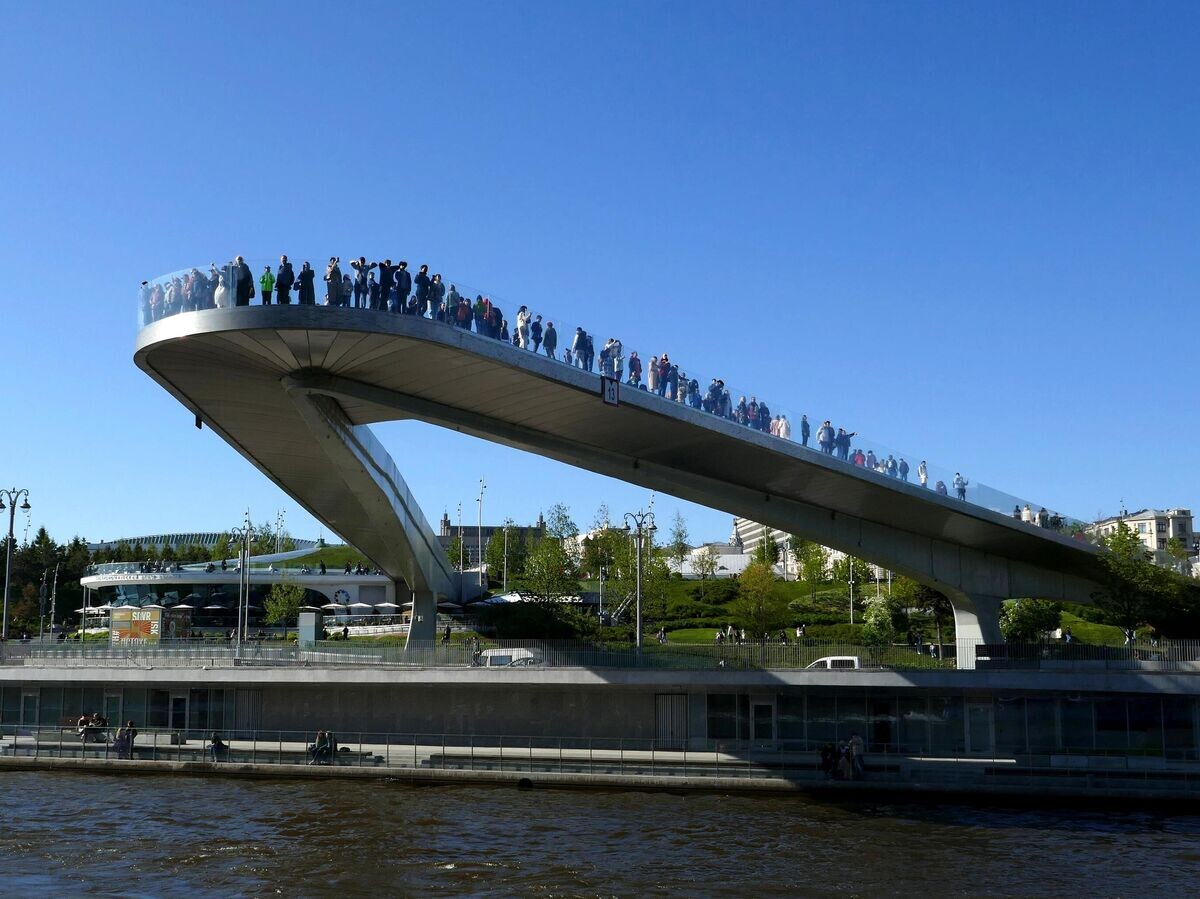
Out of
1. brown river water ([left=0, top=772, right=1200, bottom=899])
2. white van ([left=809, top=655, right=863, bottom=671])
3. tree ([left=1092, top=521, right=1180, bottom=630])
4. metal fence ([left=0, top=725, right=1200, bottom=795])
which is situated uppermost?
tree ([left=1092, top=521, right=1180, bottom=630])

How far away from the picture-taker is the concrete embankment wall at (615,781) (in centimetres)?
3241

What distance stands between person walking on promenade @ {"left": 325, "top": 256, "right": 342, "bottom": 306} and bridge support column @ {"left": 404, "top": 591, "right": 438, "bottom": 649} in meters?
22.7

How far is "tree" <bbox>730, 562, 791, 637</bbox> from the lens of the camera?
74.3 meters

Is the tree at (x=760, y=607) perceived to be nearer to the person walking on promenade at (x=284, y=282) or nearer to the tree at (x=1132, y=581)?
the tree at (x=1132, y=581)

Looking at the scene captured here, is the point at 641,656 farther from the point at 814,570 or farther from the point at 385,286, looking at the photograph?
the point at 814,570

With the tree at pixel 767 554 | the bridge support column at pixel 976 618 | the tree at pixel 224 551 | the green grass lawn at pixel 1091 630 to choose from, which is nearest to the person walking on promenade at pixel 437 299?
the bridge support column at pixel 976 618

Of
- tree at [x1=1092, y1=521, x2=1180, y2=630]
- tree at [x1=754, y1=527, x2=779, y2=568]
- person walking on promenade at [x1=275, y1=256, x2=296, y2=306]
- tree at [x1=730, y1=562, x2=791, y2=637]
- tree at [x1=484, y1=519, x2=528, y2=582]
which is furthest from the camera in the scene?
tree at [x1=484, y1=519, x2=528, y2=582]

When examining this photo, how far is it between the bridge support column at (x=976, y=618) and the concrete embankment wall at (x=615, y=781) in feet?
45.5

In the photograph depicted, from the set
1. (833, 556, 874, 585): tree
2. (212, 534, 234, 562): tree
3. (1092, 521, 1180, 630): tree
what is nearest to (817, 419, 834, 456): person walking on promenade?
(1092, 521, 1180, 630): tree

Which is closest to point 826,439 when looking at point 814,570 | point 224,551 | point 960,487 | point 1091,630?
point 960,487

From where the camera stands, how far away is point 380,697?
4112 centimetres

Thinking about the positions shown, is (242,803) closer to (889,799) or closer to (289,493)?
(889,799)

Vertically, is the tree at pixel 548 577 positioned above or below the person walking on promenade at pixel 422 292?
below

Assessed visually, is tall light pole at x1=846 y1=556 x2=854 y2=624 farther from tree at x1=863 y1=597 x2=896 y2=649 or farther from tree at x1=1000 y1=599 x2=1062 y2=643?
tree at x1=1000 y1=599 x2=1062 y2=643
